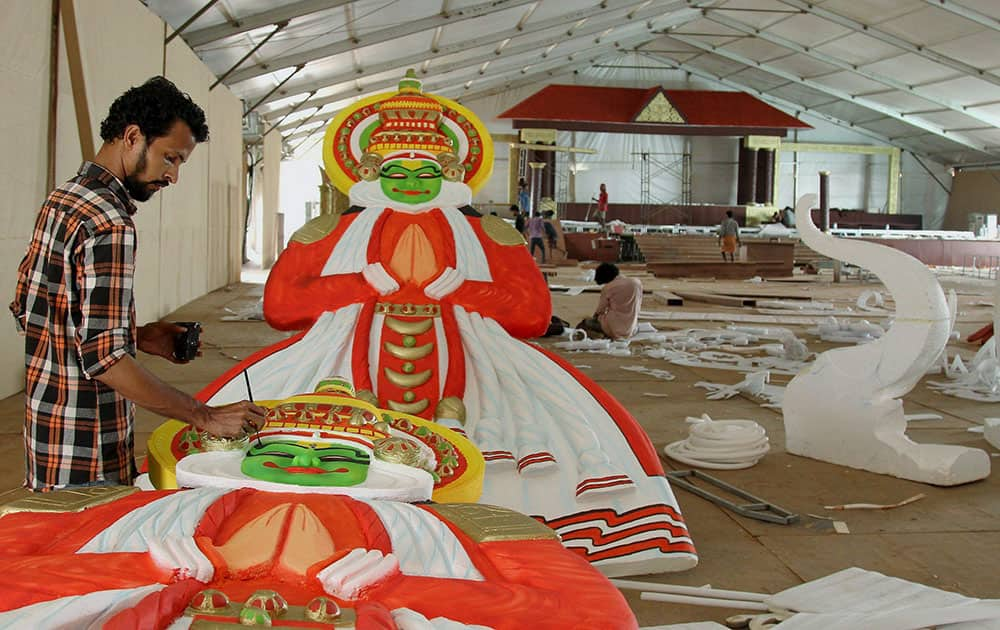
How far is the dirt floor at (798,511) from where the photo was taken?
3.24 meters

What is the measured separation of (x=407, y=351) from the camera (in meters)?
3.57

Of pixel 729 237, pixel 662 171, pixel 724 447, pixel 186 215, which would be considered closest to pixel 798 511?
pixel 724 447

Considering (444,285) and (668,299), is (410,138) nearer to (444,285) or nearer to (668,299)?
(444,285)

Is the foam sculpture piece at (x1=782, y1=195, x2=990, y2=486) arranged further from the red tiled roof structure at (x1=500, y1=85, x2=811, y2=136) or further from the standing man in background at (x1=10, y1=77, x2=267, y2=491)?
the red tiled roof structure at (x1=500, y1=85, x2=811, y2=136)

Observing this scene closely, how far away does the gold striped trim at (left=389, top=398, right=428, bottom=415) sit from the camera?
3.46 meters

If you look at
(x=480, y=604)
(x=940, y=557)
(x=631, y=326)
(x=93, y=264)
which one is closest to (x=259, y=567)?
(x=480, y=604)

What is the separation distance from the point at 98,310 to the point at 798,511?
3021 mm

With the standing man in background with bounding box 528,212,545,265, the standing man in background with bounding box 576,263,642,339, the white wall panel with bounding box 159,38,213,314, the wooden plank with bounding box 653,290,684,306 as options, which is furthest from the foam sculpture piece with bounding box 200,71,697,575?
the standing man in background with bounding box 528,212,545,265

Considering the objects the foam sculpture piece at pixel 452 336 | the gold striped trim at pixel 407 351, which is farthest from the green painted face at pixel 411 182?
the gold striped trim at pixel 407 351

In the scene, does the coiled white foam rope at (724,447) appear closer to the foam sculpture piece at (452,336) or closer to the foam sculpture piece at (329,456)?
the foam sculpture piece at (452,336)

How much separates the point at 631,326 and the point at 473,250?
17.7 ft

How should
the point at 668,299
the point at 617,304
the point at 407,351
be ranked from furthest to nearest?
the point at 668,299 → the point at 617,304 → the point at 407,351

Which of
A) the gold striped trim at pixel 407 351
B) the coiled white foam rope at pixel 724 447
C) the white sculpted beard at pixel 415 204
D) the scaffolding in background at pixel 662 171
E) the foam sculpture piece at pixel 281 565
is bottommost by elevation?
the coiled white foam rope at pixel 724 447

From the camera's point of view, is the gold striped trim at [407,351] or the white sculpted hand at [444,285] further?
the white sculpted hand at [444,285]
